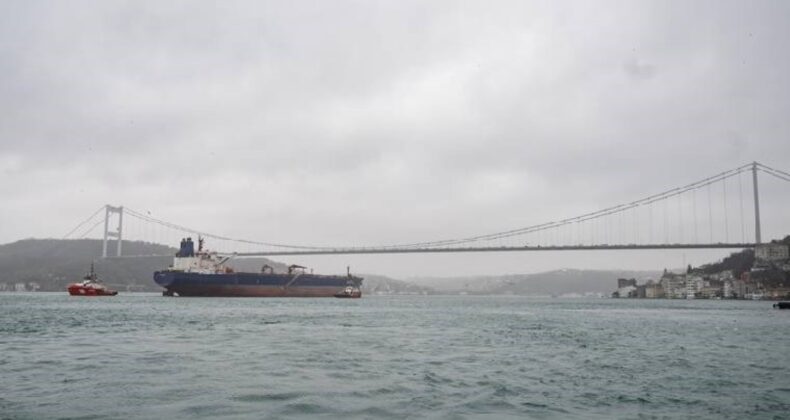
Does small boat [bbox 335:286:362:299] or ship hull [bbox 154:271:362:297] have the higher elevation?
ship hull [bbox 154:271:362:297]

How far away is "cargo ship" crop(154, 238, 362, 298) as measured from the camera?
73938mm

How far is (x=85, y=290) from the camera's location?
81438 millimetres

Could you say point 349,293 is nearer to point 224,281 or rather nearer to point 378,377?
point 224,281

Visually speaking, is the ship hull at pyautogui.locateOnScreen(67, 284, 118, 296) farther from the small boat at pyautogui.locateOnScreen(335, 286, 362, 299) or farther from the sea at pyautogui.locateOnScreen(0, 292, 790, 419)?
the sea at pyautogui.locateOnScreen(0, 292, 790, 419)

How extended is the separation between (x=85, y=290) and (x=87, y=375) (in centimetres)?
7765

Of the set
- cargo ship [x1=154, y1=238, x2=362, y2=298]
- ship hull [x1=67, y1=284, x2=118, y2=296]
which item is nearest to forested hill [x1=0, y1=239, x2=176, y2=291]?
ship hull [x1=67, y1=284, x2=118, y2=296]

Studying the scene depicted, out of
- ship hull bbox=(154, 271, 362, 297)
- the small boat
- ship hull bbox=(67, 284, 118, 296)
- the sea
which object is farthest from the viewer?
the small boat

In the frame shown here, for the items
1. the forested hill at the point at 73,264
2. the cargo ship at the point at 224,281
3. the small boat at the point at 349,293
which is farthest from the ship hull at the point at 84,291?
the forested hill at the point at 73,264

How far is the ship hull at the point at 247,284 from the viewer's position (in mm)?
73625

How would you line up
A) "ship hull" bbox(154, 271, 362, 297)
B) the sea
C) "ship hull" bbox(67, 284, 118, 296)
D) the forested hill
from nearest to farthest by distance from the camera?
the sea, "ship hull" bbox(154, 271, 362, 297), "ship hull" bbox(67, 284, 118, 296), the forested hill

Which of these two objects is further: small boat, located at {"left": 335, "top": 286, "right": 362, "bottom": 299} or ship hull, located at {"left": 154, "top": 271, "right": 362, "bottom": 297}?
small boat, located at {"left": 335, "top": 286, "right": 362, "bottom": 299}

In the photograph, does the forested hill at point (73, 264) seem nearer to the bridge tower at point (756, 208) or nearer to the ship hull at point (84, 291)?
the ship hull at point (84, 291)

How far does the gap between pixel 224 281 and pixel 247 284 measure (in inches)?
151

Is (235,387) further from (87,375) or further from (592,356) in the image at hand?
(592,356)
